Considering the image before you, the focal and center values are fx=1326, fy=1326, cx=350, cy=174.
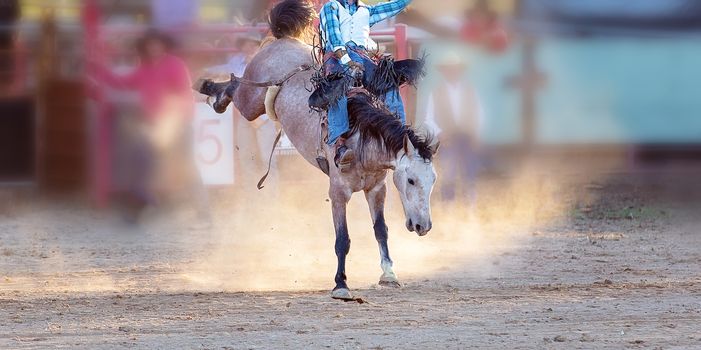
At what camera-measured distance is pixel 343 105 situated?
802 centimetres

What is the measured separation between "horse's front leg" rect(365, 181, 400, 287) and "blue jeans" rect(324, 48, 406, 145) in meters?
0.52

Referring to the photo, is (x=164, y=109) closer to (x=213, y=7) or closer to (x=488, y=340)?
(x=213, y=7)

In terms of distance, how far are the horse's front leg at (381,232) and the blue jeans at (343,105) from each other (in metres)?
0.52

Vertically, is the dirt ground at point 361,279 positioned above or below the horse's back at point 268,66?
below

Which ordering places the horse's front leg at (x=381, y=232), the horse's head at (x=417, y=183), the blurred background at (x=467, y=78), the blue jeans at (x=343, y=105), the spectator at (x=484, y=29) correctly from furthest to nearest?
the spectator at (x=484, y=29)
the blurred background at (x=467, y=78)
the horse's front leg at (x=381, y=232)
the blue jeans at (x=343, y=105)
the horse's head at (x=417, y=183)

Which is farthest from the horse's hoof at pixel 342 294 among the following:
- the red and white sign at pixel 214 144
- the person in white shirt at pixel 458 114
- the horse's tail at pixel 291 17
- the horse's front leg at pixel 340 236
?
the red and white sign at pixel 214 144

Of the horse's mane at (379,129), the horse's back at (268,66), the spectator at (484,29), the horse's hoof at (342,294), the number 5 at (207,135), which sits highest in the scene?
the spectator at (484,29)

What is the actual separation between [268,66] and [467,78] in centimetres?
452

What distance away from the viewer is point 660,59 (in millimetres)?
16453

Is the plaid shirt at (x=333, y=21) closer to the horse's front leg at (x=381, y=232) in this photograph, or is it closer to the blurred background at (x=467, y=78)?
the horse's front leg at (x=381, y=232)

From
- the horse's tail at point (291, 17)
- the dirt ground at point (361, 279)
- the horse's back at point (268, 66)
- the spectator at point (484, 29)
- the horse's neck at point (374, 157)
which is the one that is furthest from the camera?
the spectator at point (484, 29)

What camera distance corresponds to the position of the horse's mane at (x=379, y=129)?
299 inches

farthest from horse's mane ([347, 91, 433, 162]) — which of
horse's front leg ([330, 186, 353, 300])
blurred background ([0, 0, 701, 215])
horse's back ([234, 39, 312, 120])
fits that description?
blurred background ([0, 0, 701, 215])

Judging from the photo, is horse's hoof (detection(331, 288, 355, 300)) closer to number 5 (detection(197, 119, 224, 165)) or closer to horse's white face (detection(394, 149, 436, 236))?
horse's white face (detection(394, 149, 436, 236))
